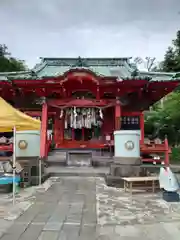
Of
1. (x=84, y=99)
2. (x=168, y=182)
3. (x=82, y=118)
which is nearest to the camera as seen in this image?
(x=168, y=182)

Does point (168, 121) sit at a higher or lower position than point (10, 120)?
higher

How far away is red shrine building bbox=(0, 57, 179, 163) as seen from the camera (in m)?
13.5

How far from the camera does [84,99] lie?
14.4 m

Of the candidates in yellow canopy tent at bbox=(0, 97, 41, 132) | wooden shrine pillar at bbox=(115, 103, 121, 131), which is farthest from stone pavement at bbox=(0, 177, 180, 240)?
wooden shrine pillar at bbox=(115, 103, 121, 131)

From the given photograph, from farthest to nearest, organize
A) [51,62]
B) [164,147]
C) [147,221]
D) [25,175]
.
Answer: [51,62] < [164,147] < [25,175] < [147,221]

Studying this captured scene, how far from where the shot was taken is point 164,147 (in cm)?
1197

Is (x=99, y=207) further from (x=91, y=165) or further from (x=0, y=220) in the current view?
(x=91, y=165)

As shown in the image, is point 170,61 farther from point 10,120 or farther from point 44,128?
point 10,120

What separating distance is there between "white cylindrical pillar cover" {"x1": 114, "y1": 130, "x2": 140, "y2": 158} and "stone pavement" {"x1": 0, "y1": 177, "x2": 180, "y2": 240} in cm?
164

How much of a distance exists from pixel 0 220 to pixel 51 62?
53.4 ft

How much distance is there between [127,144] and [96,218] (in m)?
4.14

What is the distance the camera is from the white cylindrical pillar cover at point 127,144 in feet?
29.5

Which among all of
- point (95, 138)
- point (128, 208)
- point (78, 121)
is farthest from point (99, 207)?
point (95, 138)

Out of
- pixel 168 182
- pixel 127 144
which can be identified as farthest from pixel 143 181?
pixel 168 182
